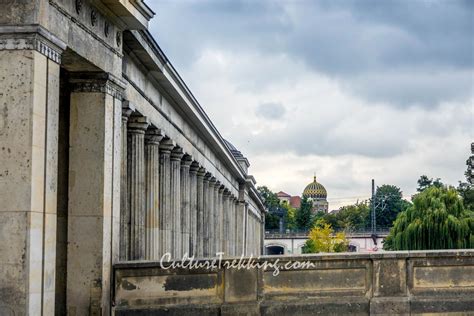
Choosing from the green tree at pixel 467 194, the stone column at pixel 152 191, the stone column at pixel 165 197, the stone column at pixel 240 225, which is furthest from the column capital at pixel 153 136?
the green tree at pixel 467 194

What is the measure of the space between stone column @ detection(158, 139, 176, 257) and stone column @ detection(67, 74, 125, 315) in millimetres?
12636

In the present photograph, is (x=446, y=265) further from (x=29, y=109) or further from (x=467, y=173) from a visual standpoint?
(x=467, y=173)

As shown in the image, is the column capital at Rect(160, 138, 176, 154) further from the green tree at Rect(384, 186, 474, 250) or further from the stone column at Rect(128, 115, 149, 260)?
the green tree at Rect(384, 186, 474, 250)

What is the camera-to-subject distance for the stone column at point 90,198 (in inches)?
826

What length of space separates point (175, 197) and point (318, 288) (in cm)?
1657

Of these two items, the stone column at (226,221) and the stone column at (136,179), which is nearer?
the stone column at (136,179)

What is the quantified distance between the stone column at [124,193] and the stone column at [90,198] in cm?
384

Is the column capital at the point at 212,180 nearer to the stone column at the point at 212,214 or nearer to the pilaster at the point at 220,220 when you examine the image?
the stone column at the point at 212,214

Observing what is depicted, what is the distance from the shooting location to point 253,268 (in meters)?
21.0

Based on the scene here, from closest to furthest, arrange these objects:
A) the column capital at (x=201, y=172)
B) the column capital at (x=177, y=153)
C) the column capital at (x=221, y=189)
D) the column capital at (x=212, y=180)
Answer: the column capital at (x=177, y=153), the column capital at (x=201, y=172), the column capital at (x=212, y=180), the column capital at (x=221, y=189)

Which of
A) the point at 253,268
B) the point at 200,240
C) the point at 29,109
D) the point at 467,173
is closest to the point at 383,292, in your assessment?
the point at 253,268

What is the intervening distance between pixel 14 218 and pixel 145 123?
12022 mm

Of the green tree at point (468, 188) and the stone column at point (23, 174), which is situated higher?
the green tree at point (468, 188)

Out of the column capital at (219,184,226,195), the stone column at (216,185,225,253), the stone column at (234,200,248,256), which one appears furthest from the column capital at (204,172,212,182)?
the stone column at (234,200,248,256)
